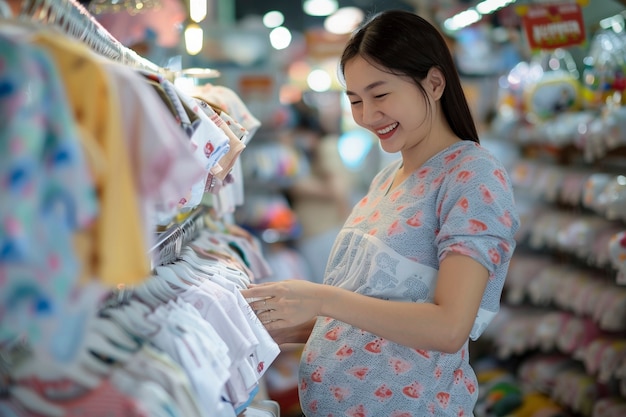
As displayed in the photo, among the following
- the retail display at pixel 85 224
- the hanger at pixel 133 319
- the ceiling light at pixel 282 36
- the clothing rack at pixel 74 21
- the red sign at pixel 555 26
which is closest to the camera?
the retail display at pixel 85 224

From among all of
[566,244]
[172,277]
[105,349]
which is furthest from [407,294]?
[566,244]

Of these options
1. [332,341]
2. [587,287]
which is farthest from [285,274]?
[332,341]

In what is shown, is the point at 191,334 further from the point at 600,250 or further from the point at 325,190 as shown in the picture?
the point at 325,190

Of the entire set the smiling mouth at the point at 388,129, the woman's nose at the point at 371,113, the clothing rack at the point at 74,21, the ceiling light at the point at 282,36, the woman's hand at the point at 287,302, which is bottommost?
Result: the ceiling light at the point at 282,36

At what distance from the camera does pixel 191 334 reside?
56.1 inches

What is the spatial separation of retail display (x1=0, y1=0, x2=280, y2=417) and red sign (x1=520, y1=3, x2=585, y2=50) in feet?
9.48

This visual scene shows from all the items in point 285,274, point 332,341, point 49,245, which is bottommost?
point 285,274

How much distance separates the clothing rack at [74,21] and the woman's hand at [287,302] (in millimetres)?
602

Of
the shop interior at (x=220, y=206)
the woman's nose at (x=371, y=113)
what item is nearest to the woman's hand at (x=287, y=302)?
the shop interior at (x=220, y=206)

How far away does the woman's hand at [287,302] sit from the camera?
1704 mm

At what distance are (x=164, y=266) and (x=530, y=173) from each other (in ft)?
12.2

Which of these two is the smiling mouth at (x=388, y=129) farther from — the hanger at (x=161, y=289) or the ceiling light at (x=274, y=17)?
the ceiling light at (x=274, y=17)

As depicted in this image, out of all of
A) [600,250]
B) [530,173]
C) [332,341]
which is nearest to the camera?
[332,341]

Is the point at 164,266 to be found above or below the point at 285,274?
above
